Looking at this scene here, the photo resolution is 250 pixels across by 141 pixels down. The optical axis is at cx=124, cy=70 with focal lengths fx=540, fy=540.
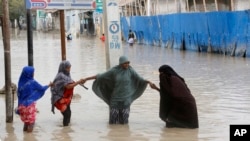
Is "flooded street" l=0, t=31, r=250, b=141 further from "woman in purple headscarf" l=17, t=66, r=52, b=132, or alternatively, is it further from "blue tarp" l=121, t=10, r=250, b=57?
"blue tarp" l=121, t=10, r=250, b=57

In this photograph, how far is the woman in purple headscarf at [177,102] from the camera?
852cm

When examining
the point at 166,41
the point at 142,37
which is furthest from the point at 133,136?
the point at 142,37

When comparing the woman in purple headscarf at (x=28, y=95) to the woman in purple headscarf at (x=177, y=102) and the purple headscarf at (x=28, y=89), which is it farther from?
the woman in purple headscarf at (x=177, y=102)

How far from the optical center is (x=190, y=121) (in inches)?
337

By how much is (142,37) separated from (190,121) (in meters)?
32.6

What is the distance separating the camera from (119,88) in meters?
8.83

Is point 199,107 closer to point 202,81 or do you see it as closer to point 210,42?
point 202,81

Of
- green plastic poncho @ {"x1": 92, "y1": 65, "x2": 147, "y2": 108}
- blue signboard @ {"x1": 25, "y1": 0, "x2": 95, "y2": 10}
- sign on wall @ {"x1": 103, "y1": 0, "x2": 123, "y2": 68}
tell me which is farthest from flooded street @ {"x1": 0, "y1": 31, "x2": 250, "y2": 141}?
blue signboard @ {"x1": 25, "y1": 0, "x2": 95, "y2": 10}

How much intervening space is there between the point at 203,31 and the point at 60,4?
659 inches

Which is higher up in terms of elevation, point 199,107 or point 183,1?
point 183,1

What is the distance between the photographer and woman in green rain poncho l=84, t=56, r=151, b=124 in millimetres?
8789

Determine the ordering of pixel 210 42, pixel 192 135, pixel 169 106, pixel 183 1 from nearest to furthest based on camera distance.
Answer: pixel 192 135 < pixel 169 106 < pixel 210 42 < pixel 183 1

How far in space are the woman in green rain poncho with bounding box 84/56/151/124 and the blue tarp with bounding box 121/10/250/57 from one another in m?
14.5

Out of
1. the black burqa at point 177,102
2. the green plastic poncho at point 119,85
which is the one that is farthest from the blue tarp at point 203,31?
the black burqa at point 177,102
